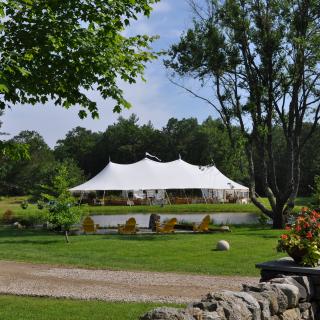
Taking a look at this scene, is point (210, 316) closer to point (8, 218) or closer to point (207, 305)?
point (207, 305)

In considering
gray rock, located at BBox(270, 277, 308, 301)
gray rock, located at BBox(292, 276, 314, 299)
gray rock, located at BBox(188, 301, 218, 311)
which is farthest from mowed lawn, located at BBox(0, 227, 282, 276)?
gray rock, located at BBox(188, 301, 218, 311)

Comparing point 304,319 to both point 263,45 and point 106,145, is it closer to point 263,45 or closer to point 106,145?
point 263,45

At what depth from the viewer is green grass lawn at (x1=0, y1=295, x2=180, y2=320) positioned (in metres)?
7.70

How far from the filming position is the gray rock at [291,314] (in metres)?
6.16

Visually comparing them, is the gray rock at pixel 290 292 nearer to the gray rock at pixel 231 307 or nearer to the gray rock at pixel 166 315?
the gray rock at pixel 231 307

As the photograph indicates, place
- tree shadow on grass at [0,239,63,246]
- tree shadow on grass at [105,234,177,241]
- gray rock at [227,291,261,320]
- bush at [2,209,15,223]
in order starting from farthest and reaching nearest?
bush at [2,209,15,223]
tree shadow on grass at [105,234,177,241]
tree shadow on grass at [0,239,63,246]
gray rock at [227,291,261,320]

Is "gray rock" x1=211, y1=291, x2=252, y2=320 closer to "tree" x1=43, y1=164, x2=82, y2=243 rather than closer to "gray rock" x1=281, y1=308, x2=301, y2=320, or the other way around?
"gray rock" x1=281, y1=308, x2=301, y2=320

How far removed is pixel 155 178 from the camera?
3775 cm

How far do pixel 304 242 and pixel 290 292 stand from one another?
3.78 ft

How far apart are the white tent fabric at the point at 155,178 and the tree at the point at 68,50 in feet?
94.9

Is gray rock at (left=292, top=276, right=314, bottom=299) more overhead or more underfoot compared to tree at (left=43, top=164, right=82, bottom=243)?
more underfoot

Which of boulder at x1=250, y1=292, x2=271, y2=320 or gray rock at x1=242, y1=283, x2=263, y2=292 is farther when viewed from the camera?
gray rock at x1=242, y1=283, x2=263, y2=292

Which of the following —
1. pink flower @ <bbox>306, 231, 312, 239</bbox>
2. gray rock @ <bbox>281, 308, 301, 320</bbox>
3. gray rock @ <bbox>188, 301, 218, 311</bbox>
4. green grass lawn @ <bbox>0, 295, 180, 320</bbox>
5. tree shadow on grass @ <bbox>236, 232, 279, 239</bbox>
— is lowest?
green grass lawn @ <bbox>0, 295, 180, 320</bbox>

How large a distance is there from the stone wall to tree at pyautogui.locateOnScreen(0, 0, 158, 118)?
10.4 ft
